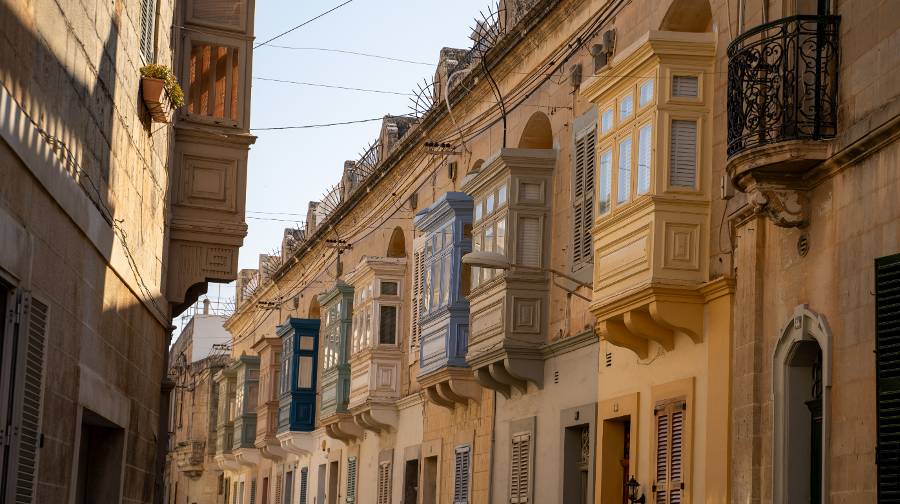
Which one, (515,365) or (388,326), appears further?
(388,326)

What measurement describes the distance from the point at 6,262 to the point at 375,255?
23.9 m

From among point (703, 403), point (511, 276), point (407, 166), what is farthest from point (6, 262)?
point (407, 166)

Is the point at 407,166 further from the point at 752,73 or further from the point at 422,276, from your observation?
the point at 752,73

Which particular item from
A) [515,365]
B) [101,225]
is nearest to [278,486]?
[515,365]

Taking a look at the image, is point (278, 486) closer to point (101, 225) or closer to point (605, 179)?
point (605, 179)

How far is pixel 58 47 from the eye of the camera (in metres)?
11.0

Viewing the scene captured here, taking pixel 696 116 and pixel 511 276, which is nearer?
pixel 696 116

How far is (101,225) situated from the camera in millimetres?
13078

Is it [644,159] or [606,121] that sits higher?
[606,121]

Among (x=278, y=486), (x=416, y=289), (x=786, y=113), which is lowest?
(x=278, y=486)

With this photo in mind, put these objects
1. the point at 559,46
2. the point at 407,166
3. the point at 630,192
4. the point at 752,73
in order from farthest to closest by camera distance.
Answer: the point at 407,166
the point at 559,46
the point at 630,192
the point at 752,73

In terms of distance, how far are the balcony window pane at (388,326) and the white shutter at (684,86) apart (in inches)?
590

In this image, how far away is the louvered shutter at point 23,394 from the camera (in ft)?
32.9

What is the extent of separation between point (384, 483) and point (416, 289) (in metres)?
4.31
